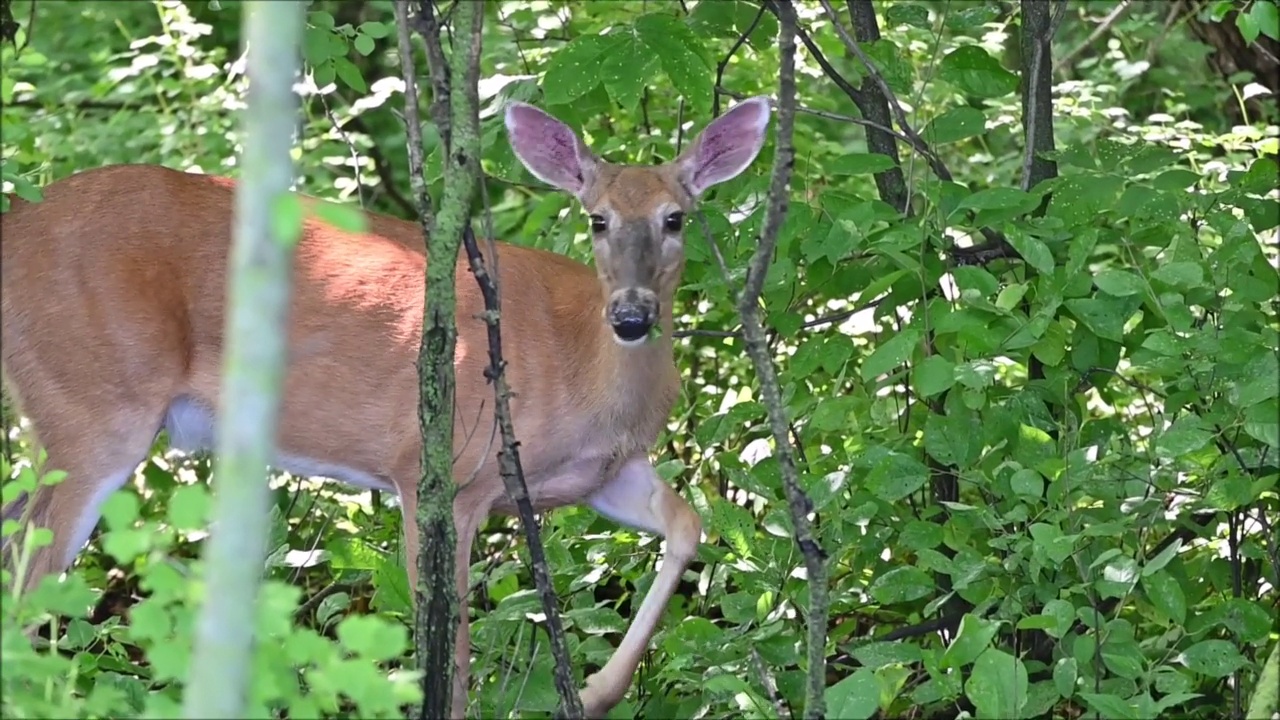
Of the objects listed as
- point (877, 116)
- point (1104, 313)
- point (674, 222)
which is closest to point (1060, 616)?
point (1104, 313)

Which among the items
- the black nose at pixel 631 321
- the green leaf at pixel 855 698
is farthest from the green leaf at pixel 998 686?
the black nose at pixel 631 321

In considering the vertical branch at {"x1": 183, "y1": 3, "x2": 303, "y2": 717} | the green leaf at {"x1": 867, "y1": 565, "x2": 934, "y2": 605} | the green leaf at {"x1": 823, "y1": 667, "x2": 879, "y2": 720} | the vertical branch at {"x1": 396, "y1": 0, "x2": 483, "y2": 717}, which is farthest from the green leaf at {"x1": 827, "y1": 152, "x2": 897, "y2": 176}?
the vertical branch at {"x1": 183, "y1": 3, "x2": 303, "y2": 717}

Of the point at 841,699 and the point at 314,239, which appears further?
the point at 314,239

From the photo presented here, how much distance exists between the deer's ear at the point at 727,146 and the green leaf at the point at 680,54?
33 centimetres

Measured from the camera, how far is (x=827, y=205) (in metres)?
4.79

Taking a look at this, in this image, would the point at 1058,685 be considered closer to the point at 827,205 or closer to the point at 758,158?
the point at 827,205

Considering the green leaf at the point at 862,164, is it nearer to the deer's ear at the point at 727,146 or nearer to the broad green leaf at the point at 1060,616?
the deer's ear at the point at 727,146

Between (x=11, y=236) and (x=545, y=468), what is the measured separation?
176 cm

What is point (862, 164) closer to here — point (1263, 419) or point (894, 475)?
point (894, 475)

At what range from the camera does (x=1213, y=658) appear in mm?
3986

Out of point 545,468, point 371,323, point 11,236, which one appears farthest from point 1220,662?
point 11,236

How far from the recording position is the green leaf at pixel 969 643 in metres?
3.74

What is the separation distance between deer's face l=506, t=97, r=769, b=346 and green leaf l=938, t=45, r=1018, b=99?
579mm

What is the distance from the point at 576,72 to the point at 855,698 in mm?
2173
